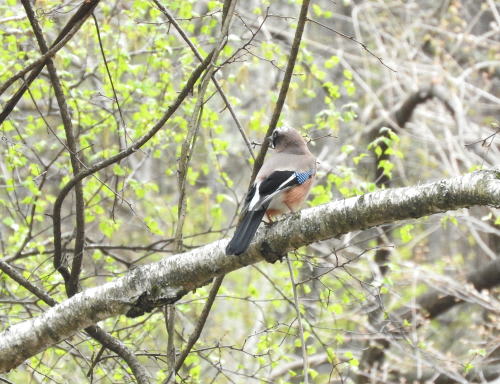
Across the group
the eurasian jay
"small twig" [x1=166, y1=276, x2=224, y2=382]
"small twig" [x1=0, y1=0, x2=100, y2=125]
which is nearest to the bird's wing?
the eurasian jay

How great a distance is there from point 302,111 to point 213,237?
168 inches

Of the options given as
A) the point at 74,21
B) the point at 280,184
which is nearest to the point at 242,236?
the point at 280,184

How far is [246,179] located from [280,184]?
34.1 ft

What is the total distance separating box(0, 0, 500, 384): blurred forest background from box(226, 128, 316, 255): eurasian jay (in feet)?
0.76

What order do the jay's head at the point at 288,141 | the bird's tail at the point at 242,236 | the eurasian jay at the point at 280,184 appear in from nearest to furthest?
the bird's tail at the point at 242,236 → the eurasian jay at the point at 280,184 → the jay's head at the point at 288,141

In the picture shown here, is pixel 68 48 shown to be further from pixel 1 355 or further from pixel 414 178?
pixel 414 178

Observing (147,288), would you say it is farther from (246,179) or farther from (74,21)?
(246,179)

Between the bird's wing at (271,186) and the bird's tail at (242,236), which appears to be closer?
the bird's tail at (242,236)

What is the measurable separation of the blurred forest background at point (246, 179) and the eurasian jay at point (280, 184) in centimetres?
23

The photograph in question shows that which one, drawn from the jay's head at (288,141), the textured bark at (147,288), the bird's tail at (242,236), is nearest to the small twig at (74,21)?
the textured bark at (147,288)

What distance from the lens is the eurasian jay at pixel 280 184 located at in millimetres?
4306

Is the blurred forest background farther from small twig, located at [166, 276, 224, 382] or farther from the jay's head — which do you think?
small twig, located at [166, 276, 224, 382]

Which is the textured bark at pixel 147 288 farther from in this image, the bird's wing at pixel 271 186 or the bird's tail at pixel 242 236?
the bird's wing at pixel 271 186

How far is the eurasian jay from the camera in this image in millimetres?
4306
